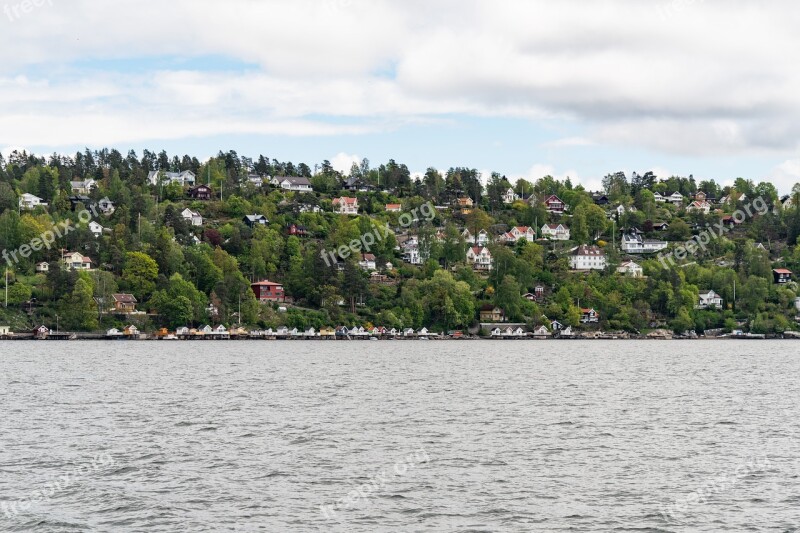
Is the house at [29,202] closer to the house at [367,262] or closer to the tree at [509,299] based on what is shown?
the house at [367,262]

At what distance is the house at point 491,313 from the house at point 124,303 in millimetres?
58747

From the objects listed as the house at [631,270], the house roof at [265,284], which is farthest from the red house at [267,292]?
the house at [631,270]

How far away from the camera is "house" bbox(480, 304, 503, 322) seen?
168000mm

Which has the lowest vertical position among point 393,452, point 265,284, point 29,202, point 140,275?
point 393,452

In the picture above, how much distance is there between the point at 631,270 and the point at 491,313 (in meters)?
40.4

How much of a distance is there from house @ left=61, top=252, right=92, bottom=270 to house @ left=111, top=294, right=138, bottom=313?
581 inches

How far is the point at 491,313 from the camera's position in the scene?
168 meters

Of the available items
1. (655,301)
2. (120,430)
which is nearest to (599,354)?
(655,301)

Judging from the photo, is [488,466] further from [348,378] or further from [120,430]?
[348,378]

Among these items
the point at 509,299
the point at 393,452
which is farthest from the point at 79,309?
the point at 393,452

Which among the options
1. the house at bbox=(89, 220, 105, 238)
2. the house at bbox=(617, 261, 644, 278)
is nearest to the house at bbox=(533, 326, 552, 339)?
the house at bbox=(617, 261, 644, 278)

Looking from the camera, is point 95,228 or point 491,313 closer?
point 491,313

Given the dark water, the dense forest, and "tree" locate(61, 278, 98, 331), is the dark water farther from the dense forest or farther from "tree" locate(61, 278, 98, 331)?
the dense forest

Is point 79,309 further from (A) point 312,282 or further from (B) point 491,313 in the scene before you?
(B) point 491,313
